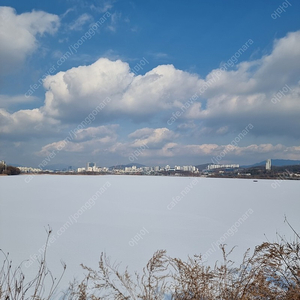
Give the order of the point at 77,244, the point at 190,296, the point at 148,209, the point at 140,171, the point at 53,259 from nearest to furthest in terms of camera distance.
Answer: the point at 190,296
the point at 53,259
the point at 77,244
the point at 148,209
the point at 140,171

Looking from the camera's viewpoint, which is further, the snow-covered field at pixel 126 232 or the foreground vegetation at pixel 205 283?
the snow-covered field at pixel 126 232

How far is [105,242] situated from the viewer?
425 cm

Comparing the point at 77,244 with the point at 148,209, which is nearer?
the point at 77,244

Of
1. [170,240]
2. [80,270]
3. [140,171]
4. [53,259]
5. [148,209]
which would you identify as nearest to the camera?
[80,270]

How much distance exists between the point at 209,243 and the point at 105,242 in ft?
5.41

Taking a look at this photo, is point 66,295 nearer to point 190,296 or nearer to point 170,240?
point 190,296

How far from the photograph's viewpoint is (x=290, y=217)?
6.54m

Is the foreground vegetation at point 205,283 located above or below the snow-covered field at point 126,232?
above

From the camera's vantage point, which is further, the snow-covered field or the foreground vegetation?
the snow-covered field

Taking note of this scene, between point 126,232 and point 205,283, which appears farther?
point 126,232

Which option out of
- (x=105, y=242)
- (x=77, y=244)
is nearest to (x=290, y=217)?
(x=105, y=242)

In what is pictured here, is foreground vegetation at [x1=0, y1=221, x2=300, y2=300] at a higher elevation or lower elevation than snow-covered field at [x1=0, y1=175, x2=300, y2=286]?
higher

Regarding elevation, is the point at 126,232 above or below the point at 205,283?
below

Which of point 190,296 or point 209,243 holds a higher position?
point 190,296
